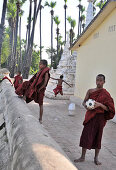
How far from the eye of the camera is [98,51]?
9.57 metres

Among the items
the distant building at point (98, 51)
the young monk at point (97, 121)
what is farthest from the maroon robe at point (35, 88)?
the distant building at point (98, 51)

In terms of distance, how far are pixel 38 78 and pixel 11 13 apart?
35.2m

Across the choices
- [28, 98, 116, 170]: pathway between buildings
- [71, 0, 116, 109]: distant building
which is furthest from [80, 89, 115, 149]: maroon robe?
[71, 0, 116, 109]: distant building

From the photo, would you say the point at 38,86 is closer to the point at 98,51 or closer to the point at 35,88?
the point at 35,88

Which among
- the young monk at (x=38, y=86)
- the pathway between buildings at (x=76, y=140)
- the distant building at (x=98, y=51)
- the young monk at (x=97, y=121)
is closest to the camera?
the young monk at (x=97, y=121)

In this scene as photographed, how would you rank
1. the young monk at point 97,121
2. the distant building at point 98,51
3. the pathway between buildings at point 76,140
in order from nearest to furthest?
the young monk at point 97,121
the pathway between buildings at point 76,140
the distant building at point 98,51

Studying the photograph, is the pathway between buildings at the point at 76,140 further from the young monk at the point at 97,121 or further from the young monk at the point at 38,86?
the young monk at the point at 38,86

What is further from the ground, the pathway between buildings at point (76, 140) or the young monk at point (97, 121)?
the young monk at point (97, 121)

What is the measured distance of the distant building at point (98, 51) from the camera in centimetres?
815

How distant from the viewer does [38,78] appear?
6.42 metres

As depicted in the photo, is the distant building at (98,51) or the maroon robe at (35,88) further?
the distant building at (98,51)

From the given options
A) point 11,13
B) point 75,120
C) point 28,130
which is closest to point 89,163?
point 28,130

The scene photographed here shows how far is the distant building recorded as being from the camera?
8.15m

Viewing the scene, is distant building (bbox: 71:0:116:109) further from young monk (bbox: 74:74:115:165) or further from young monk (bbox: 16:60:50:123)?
young monk (bbox: 74:74:115:165)
